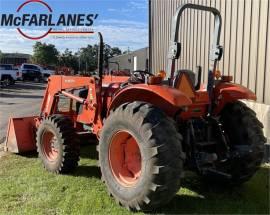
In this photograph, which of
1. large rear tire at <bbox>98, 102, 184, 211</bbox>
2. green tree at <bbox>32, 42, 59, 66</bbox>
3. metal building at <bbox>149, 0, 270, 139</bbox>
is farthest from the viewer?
green tree at <bbox>32, 42, 59, 66</bbox>

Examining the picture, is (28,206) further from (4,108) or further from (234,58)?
(4,108)

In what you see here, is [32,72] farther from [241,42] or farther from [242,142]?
→ [242,142]

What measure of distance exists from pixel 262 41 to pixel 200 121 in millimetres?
2889


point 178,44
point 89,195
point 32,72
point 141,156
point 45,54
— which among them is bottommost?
point 89,195

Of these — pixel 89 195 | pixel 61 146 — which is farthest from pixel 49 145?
pixel 89 195

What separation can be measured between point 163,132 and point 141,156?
1.39ft

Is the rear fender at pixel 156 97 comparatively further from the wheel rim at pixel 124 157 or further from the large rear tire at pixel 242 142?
the large rear tire at pixel 242 142

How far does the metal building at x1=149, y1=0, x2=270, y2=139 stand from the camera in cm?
766

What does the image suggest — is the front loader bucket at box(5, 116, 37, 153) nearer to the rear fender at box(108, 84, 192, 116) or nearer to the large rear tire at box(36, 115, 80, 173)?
the large rear tire at box(36, 115, 80, 173)

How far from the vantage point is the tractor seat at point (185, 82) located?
5.24m

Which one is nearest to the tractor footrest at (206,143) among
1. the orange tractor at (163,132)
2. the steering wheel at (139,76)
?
the orange tractor at (163,132)

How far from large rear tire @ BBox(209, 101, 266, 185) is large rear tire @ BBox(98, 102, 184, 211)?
1133mm

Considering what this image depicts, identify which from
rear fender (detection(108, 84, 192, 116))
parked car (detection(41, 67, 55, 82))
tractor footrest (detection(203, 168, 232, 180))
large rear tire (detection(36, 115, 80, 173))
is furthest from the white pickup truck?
tractor footrest (detection(203, 168, 232, 180))

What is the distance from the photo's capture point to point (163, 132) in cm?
461
